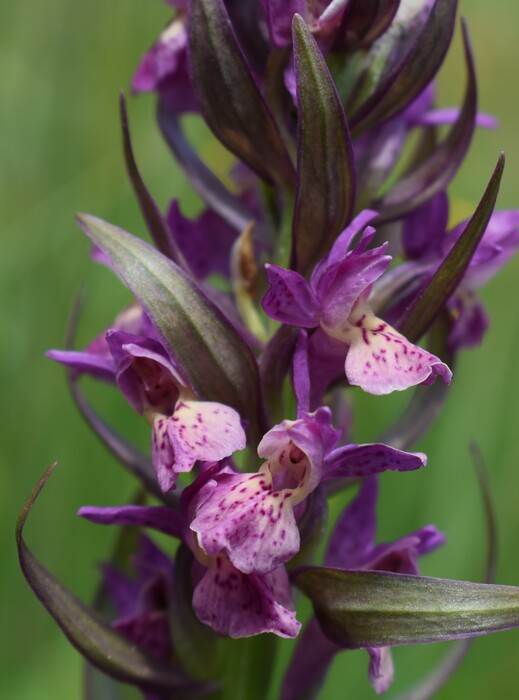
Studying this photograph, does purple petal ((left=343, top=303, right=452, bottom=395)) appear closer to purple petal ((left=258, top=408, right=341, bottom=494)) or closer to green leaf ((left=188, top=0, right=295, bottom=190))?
purple petal ((left=258, top=408, right=341, bottom=494))

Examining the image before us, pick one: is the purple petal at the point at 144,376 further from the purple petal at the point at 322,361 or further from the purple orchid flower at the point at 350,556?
the purple orchid flower at the point at 350,556

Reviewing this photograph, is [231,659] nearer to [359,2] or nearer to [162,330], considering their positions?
[162,330]

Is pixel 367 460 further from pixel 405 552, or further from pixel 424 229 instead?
pixel 424 229

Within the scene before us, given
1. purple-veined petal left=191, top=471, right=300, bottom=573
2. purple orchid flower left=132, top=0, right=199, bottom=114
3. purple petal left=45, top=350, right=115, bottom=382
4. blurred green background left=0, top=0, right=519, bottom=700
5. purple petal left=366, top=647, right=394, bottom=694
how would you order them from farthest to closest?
blurred green background left=0, top=0, right=519, bottom=700
purple orchid flower left=132, top=0, right=199, bottom=114
purple petal left=45, top=350, right=115, bottom=382
purple petal left=366, top=647, right=394, bottom=694
purple-veined petal left=191, top=471, right=300, bottom=573

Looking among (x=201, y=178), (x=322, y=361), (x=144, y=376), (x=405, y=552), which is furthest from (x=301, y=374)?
(x=201, y=178)

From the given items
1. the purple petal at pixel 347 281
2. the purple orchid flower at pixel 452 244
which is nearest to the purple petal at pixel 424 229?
the purple orchid flower at pixel 452 244

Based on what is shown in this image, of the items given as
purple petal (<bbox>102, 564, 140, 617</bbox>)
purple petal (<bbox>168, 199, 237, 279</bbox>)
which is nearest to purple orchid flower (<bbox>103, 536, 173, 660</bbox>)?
purple petal (<bbox>102, 564, 140, 617</bbox>)

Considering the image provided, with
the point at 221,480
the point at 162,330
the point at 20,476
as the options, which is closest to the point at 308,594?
the point at 221,480
